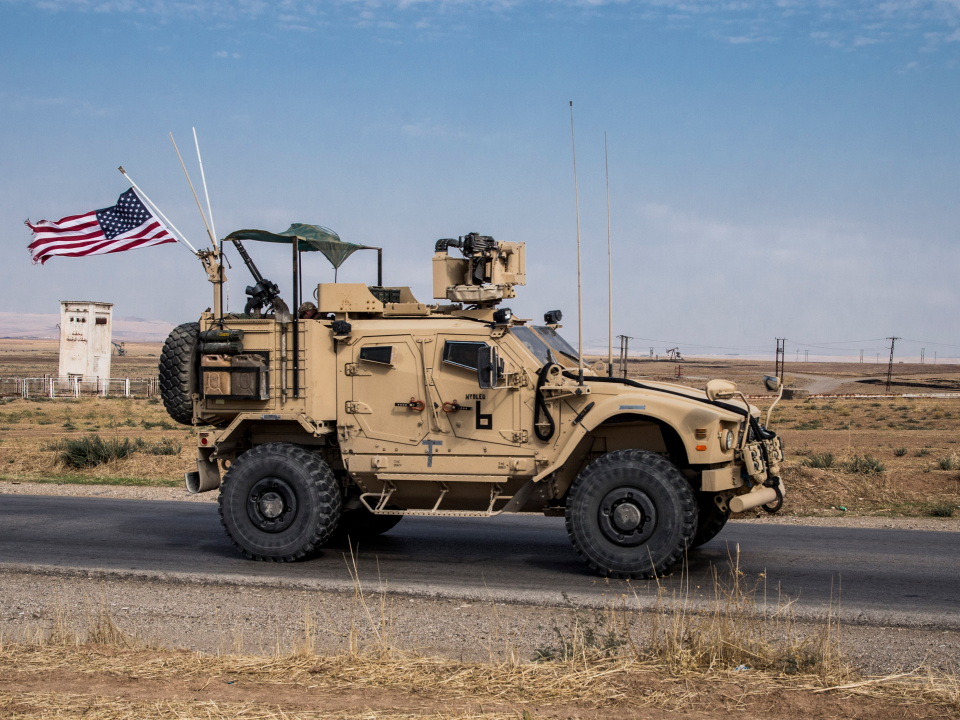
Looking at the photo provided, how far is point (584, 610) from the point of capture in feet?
25.9

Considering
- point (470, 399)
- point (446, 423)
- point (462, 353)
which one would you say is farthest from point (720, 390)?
point (446, 423)

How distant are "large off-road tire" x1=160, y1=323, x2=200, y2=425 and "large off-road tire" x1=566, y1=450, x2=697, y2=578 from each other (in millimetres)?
4350

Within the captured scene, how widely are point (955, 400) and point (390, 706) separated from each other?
64.1 metres

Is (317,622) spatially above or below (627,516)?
below

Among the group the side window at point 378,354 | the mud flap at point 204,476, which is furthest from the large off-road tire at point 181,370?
the side window at point 378,354

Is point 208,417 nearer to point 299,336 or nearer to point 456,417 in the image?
point 299,336

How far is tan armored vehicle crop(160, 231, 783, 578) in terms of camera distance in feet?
29.8

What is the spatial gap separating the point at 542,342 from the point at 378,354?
5.77 ft

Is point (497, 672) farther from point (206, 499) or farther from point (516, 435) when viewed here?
point (206, 499)

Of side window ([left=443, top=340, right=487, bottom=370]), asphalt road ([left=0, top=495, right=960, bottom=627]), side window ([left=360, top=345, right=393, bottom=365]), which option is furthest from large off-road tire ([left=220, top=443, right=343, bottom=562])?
side window ([left=443, top=340, right=487, bottom=370])

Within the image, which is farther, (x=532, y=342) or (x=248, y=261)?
(x=248, y=261)

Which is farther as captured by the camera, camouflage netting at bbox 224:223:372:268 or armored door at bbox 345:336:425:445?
camouflage netting at bbox 224:223:372:268

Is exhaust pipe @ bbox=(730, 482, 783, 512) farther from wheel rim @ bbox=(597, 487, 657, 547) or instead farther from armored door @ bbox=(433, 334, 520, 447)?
armored door @ bbox=(433, 334, 520, 447)

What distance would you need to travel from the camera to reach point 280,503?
9961 millimetres
